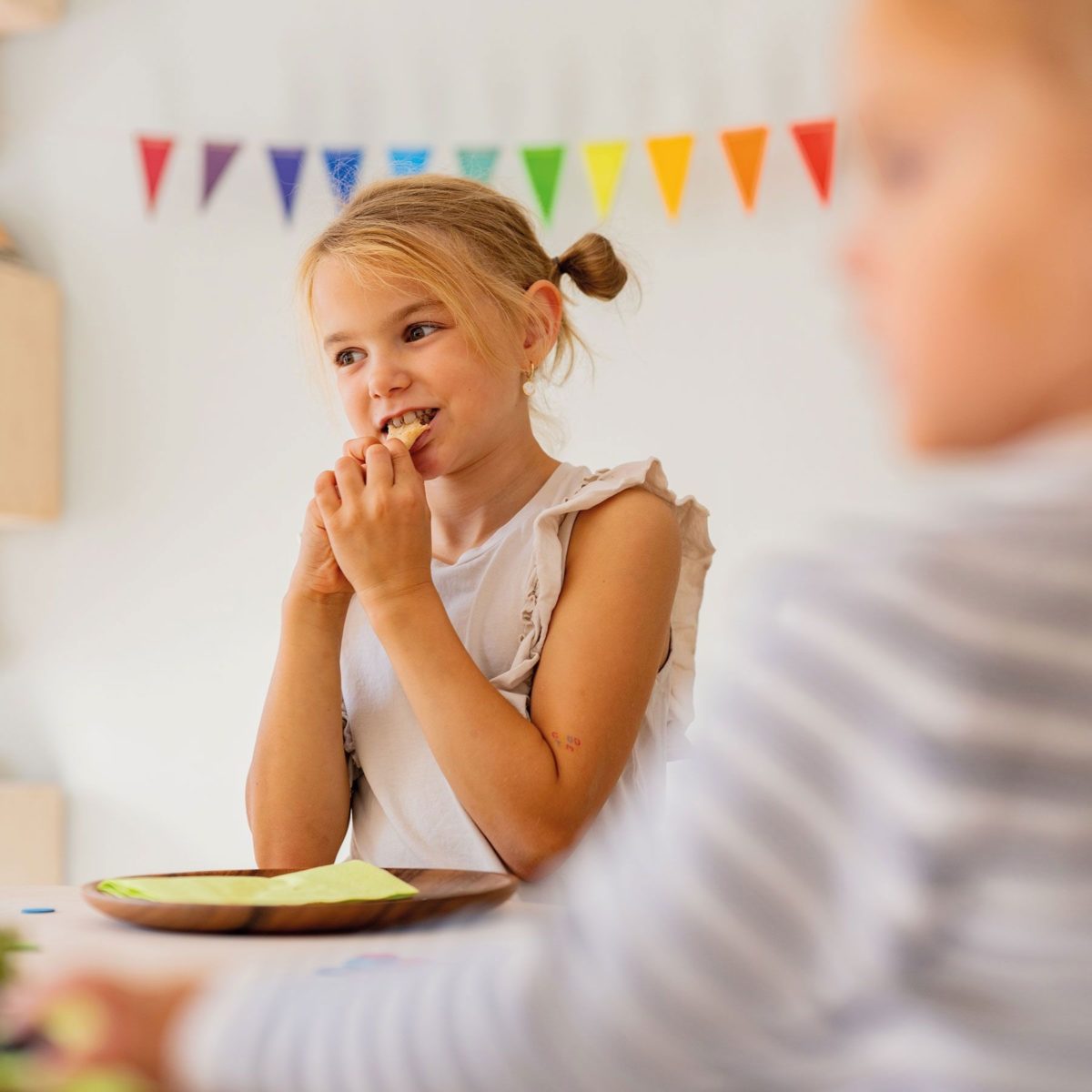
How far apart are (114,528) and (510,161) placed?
101 cm

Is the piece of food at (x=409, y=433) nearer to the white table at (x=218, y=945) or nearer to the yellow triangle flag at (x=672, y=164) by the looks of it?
the white table at (x=218, y=945)

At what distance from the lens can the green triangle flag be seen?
7.82 ft

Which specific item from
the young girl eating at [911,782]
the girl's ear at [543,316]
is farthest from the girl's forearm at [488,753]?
the young girl eating at [911,782]

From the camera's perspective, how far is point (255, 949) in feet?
2.17

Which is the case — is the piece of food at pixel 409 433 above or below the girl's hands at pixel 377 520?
above

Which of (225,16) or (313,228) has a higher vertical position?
(225,16)

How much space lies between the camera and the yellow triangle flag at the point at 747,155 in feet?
7.49

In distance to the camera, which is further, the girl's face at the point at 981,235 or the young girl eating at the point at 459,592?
the young girl eating at the point at 459,592

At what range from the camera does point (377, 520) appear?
1096mm

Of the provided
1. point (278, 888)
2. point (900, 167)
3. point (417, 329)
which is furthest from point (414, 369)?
point (900, 167)

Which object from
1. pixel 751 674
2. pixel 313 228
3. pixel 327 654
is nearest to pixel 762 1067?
pixel 751 674

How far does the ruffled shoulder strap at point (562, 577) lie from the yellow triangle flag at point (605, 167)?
1238 mm

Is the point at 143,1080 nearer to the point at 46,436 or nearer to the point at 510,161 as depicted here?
the point at 510,161

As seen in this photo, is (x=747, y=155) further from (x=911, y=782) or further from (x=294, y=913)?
(x=911, y=782)
